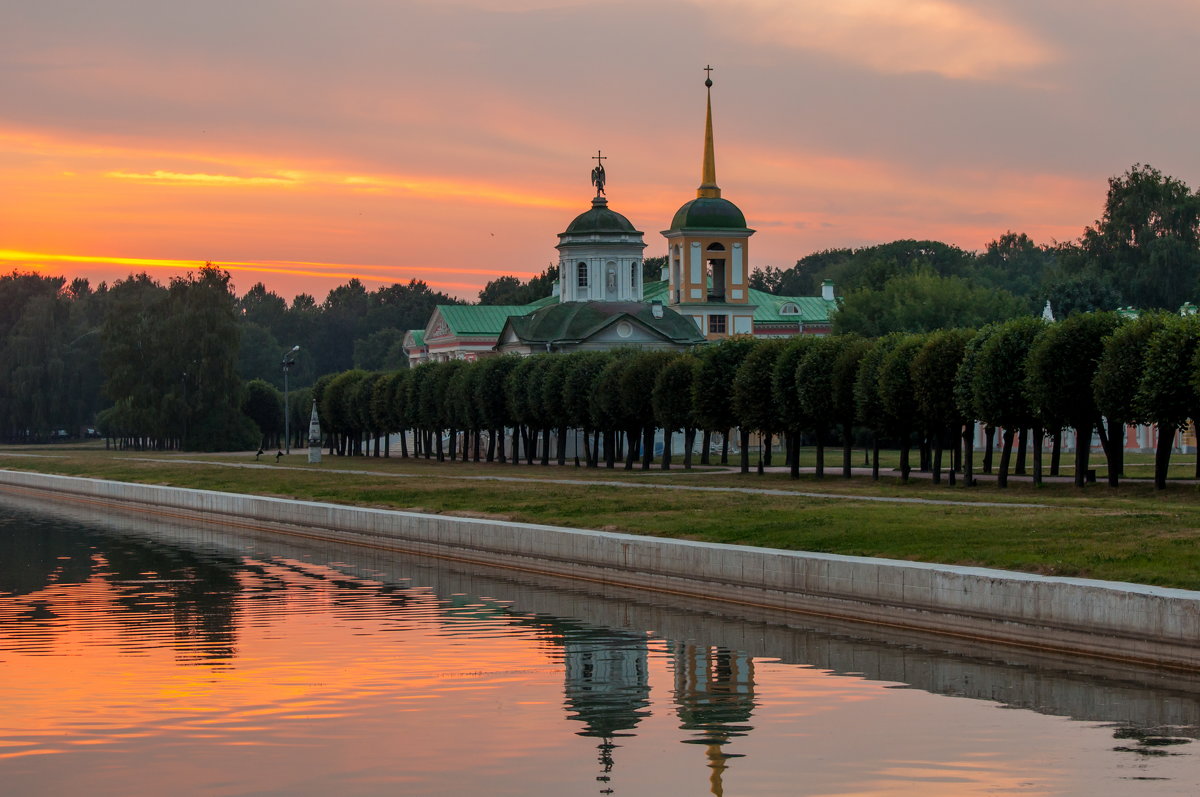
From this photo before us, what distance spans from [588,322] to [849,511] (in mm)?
74720

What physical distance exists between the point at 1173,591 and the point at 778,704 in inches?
198

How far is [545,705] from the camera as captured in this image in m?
17.8

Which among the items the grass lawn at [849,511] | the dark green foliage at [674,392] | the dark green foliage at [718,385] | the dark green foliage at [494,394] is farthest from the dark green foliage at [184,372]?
the dark green foliage at [718,385]

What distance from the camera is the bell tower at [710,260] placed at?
120625 millimetres

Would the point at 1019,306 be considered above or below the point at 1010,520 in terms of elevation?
above

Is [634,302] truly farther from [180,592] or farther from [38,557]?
[180,592]

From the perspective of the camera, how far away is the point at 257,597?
94.0 feet

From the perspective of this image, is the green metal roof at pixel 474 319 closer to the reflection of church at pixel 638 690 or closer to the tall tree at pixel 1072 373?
the tall tree at pixel 1072 373

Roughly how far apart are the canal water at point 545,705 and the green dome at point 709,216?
94.0m

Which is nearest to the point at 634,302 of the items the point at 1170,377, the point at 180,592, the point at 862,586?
the point at 1170,377

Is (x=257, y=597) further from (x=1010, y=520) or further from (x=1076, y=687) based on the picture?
(x=1076, y=687)

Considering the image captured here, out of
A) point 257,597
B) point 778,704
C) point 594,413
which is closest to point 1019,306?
point 594,413

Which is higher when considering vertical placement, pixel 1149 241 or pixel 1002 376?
pixel 1149 241

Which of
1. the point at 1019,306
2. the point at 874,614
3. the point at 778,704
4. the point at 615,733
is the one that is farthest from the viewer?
the point at 1019,306
